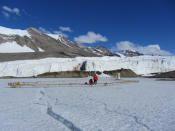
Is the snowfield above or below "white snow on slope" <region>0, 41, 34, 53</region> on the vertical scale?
below

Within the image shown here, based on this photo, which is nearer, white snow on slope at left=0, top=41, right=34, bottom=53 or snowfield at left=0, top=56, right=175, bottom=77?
snowfield at left=0, top=56, right=175, bottom=77

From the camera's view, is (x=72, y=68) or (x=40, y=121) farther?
(x=72, y=68)

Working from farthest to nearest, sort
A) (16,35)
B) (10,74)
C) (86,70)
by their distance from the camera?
(16,35) → (86,70) → (10,74)

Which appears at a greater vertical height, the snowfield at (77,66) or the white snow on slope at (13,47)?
the white snow on slope at (13,47)

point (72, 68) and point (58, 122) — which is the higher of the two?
point (72, 68)

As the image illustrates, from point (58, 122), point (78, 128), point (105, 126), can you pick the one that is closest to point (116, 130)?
point (105, 126)

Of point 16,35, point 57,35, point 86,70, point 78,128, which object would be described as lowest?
point 78,128

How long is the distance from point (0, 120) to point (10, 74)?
37003 mm

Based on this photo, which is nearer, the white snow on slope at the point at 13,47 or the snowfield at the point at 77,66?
the snowfield at the point at 77,66

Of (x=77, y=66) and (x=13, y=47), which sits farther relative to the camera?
(x=13, y=47)

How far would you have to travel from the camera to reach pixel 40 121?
4.57 meters

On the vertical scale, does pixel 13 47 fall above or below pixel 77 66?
above

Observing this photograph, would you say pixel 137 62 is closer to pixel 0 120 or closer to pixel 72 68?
pixel 72 68

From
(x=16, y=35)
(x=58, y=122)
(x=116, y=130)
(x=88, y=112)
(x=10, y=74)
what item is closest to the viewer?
(x=116, y=130)
